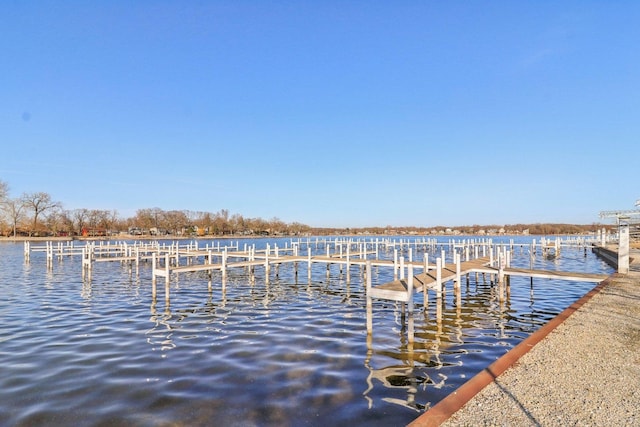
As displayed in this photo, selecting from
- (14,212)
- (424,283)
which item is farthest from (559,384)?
(14,212)

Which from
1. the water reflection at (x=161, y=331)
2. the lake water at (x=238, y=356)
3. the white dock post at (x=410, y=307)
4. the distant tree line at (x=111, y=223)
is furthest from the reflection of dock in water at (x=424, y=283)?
the distant tree line at (x=111, y=223)

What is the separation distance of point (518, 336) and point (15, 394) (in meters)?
13.2

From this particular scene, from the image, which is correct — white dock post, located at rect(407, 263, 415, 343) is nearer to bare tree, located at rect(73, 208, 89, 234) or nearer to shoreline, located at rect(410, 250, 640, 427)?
shoreline, located at rect(410, 250, 640, 427)

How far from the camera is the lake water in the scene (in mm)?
6586

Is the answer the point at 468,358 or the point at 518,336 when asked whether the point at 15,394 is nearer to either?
the point at 468,358

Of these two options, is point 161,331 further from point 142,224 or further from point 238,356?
point 142,224

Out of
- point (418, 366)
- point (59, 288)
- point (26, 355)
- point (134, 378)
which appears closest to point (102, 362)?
point (134, 378)

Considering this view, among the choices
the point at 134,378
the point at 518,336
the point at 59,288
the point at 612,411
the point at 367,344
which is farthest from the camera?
the point at 59,288

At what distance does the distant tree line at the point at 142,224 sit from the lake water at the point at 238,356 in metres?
85.6

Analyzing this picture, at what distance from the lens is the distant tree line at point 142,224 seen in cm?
9638

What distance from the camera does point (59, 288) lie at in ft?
69.9

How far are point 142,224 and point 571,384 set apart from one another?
126533 mm

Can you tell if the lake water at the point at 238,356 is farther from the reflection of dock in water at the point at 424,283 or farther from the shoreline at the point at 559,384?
the shoreline at the point at 559,384

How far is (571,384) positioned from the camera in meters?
5.59
